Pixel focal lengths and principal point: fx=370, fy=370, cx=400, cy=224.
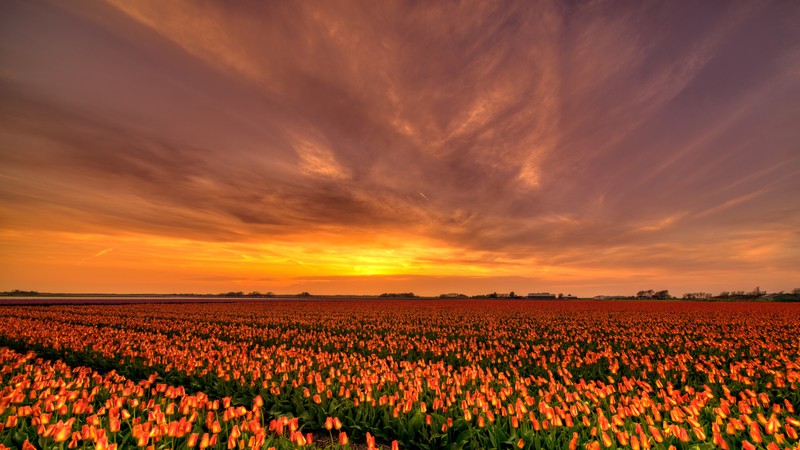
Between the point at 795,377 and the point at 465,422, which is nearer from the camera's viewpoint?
the point at 465,422

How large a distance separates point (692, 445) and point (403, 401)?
4.25 m

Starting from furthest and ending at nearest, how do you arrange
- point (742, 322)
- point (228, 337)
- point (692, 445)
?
1. point (742, 322)
2. point (228, 337)
3. point (692, 445)

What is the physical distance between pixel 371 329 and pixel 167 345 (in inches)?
396

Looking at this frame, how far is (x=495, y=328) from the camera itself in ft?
69.4

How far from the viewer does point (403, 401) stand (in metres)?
6.83

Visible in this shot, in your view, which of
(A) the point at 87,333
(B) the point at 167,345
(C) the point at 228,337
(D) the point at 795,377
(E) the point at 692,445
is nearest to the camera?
(E) the point at 692,445

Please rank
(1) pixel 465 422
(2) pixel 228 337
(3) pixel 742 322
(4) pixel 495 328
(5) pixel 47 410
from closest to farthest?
1. (5) pixel 47 410
2. (1) pixel 465 422
3. (2) pixel 228 337
4. (4) pixel 495 328
5. (3) pixel 742 322

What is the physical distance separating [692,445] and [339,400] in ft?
19.5

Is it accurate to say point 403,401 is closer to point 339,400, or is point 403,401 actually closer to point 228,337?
point 339,400

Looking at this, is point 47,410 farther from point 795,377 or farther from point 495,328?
point 495,328

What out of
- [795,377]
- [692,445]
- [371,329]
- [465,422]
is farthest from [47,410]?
[371,329]

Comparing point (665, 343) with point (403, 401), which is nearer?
point (403, 401)

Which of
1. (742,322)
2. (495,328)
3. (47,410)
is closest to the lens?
(47,410)

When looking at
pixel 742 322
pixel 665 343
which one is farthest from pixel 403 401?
pixel 742 322
